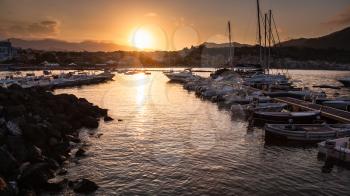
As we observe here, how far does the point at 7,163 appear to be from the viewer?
22141mm

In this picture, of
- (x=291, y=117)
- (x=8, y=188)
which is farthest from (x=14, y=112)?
(x=291, y=117)

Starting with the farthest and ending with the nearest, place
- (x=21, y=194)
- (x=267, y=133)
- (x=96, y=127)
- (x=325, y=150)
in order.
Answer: (x=96, y=127)
(x=267, y=133)
(x=325, y=150)
(x=21, y=194)

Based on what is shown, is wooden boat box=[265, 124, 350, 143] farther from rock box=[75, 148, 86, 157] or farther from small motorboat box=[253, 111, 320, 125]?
rock box=[75, 148, 86, 157]

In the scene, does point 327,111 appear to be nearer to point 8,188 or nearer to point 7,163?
point 7,163

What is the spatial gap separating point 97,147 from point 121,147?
2033mm

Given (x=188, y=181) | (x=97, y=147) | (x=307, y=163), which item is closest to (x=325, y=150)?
(x=307, y=163)

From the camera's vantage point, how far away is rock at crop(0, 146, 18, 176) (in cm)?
2194

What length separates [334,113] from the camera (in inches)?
1654

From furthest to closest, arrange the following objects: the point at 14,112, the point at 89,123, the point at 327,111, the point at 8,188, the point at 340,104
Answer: the point at 340,104
the point at 327,111
the point at 89,123
the point at 14,112
the point at 8,188

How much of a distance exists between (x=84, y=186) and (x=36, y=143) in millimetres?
8356

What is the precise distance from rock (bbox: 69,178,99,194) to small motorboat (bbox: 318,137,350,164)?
56.0 ft

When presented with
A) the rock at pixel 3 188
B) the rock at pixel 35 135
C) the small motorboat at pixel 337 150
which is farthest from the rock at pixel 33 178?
the small motorboat at pixel 337 150

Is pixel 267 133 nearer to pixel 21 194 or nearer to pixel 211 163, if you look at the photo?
pixel 211 163

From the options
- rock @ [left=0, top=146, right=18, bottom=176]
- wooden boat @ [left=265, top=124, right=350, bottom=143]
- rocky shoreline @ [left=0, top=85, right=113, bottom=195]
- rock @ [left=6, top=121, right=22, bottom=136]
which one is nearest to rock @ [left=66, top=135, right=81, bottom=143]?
rocky shoreline @ [left=0, top=85, right=113, bottom=195]
